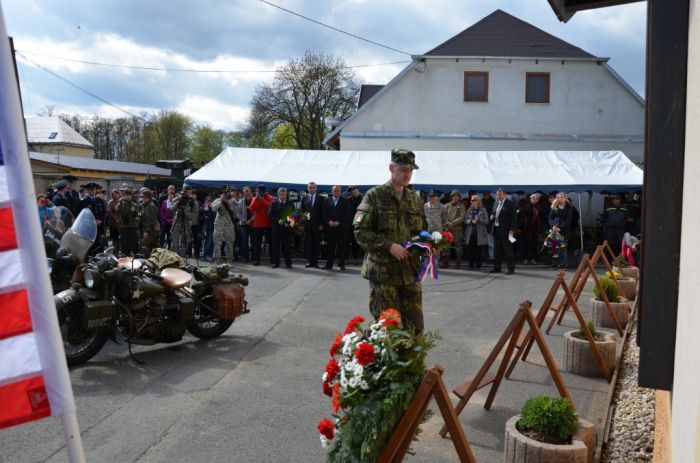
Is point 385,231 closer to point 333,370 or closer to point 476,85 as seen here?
point 333,370

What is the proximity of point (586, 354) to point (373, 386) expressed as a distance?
4.06 metres

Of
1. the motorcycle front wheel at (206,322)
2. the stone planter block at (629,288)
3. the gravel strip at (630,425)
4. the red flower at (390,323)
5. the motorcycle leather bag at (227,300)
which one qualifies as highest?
the red flower at (390,323)

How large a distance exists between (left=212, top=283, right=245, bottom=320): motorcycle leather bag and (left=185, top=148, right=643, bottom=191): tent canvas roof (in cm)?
955

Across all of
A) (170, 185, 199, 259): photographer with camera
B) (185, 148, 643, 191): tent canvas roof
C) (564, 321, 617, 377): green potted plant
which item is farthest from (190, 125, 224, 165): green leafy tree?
(564, 321, 617, 377): green potted plant

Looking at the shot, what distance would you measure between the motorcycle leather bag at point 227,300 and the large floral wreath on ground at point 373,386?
168 inches

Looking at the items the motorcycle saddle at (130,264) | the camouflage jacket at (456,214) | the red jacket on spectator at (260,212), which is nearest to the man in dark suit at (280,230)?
the red jacket on spectator at (260,212)

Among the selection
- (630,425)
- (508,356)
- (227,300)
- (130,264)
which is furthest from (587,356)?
(130,264)

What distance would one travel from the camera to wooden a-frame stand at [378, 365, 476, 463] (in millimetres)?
2672

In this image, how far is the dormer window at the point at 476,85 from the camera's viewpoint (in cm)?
2586

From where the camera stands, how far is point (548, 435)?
146 inches

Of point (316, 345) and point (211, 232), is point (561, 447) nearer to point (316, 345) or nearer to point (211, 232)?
point (316, 345)

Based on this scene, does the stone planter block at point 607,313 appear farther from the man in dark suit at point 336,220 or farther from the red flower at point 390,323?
the man in dark suit at point 336,220

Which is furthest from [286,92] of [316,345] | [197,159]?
[316,345]

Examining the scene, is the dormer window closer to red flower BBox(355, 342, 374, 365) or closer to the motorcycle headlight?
the motorcycle headlight
